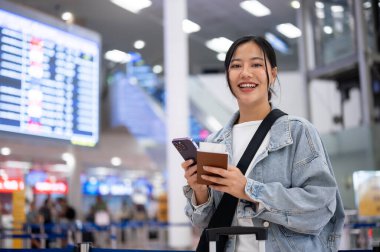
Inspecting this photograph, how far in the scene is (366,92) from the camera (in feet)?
46.6

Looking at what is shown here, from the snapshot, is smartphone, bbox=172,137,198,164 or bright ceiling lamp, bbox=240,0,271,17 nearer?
smartphone, bbox=172,137,198,164

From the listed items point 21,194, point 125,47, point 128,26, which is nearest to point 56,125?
point 21,194

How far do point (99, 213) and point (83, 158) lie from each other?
683 cm

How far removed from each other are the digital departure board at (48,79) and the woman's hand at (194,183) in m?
4.62

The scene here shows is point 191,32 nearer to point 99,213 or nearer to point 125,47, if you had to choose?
point 99,213

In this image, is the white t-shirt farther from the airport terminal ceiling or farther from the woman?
the airport terminal ceiling

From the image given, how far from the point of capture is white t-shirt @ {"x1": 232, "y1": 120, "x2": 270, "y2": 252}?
6.31 feet

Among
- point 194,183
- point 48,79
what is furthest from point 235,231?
point 48,79

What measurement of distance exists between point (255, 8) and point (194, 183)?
6531mm

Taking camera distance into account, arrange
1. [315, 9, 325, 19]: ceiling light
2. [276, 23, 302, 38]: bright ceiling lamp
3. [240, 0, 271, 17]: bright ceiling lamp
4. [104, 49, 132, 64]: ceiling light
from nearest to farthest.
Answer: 1. [240, 0, 271, 17]: bright ceiling lamp
2. [276, 23, 302, 38]: bright ceiling lamp
3. [315, 9, 325, 19]: ceiling light
4. [104, 49, 132, 64]: ceiling light

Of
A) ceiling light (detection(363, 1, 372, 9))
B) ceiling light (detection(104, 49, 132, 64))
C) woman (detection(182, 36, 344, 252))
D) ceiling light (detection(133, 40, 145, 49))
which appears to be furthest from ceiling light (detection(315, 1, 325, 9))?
woman (detection(182, 36, 344, 252))

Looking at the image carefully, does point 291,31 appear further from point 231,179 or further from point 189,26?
point 231,179

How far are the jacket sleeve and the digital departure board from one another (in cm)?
495

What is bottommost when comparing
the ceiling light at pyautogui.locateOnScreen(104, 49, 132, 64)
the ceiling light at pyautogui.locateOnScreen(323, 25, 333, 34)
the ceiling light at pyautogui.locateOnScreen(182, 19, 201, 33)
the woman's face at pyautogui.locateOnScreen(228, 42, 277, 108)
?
the woman's face at pyautogui.locateOnScreen(228, 42, 277, 108)
